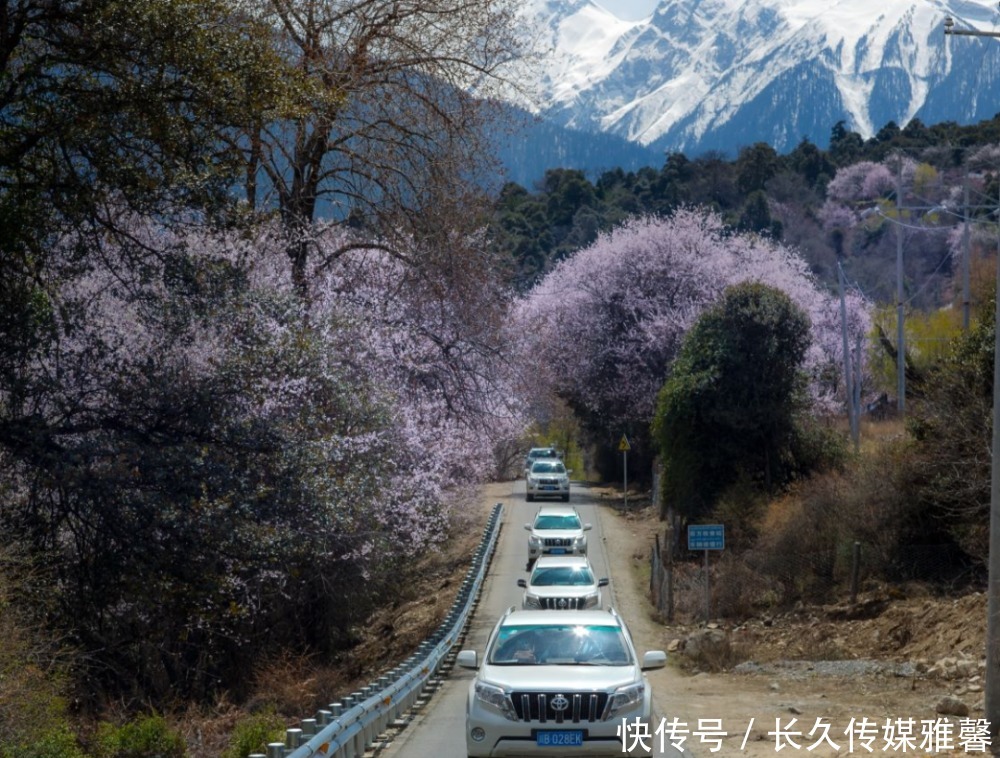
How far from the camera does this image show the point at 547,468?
183 feet

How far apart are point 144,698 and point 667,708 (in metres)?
8.31

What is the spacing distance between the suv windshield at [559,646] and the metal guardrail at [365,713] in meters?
1.57

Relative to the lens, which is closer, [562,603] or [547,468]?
[562,603]

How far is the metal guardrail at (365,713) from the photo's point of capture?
11302 mm

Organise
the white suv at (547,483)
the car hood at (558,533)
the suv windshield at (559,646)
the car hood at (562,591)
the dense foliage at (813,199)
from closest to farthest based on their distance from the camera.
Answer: the suv windshield at (559,646), the car hood at (562,591), the car hood at (558,533), the white suv at (547,483), the dense foliage at (813,199)

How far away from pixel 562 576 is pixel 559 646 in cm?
1386

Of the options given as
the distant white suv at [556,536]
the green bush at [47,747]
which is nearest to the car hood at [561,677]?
the green bush at [47,747]

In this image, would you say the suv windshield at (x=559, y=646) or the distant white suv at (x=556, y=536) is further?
the distant white suv at (x=556, y=536)

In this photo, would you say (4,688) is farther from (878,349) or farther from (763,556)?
(878,349)

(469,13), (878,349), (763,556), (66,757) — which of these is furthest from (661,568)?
(878,349)

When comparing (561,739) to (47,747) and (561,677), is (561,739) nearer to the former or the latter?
(561,677)

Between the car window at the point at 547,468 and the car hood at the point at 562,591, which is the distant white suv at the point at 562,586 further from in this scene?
the car window at the point at 547,468

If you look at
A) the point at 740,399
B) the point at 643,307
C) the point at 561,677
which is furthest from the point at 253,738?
the point at 643,307

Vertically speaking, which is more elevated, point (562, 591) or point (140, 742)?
point (562, 591)
